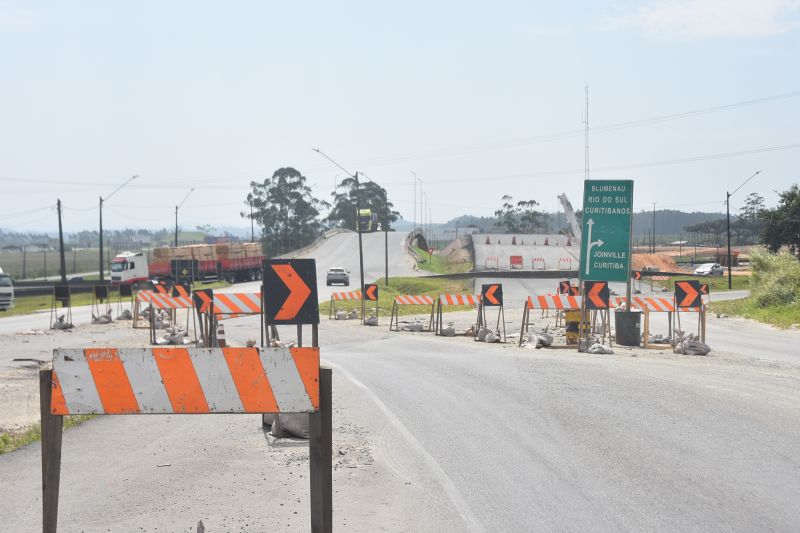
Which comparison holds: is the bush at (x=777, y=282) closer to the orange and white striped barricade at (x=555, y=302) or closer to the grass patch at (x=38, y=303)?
the orange and white striped barricade at (x=555, y=302)

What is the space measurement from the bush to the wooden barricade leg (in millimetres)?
38278

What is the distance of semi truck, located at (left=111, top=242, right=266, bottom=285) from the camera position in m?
71.4

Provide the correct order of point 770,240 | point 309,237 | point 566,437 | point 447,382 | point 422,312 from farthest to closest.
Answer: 1. point 309,237
2. point 770,240
3. point 422,312
4. point 447,382
5. point 566,437

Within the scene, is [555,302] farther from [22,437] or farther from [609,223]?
[22,437]

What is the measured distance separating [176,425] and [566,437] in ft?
15.6

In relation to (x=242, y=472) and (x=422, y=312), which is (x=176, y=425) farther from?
(x=422, y=312)

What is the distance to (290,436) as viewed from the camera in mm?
10969

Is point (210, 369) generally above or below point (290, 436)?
above

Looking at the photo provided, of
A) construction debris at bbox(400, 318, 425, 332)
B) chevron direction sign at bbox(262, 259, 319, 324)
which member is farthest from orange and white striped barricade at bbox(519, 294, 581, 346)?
chevron direction sign at bbox(262, 259, 319, 324)

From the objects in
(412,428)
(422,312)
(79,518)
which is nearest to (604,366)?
(412,428)

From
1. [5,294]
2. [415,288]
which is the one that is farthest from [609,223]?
[415,288]

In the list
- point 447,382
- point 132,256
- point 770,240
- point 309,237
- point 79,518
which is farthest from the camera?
point 309,237

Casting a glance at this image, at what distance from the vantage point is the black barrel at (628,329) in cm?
2488

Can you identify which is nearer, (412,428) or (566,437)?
(566,437)
